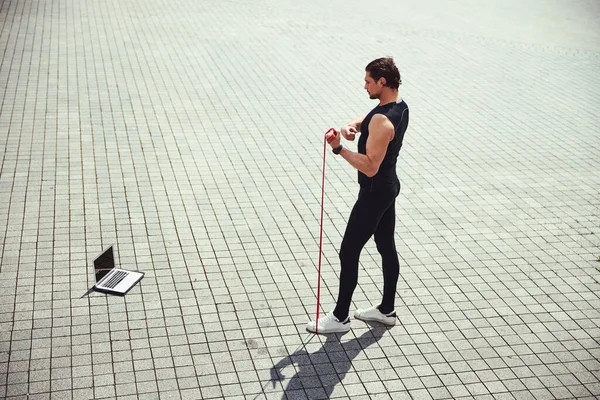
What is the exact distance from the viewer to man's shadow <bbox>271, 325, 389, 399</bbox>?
4.58m

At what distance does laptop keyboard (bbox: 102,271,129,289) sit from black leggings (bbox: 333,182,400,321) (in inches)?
72.7

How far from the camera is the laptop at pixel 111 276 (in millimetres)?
5418

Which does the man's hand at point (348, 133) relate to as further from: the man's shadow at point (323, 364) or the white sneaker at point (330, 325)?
the man's shadow at point (323, 364)

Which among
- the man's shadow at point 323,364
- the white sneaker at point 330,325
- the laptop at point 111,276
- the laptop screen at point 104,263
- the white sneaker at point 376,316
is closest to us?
the man's shadow at point 323,364

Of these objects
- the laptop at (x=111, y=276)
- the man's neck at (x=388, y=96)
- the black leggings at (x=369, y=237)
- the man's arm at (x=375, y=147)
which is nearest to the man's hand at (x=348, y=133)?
the man's arm at (x=375, y=147)

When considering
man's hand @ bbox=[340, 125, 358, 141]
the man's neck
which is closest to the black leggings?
man's hand @ bbox=[340, 125, 358, 141]

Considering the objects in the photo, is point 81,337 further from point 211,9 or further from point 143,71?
point 211,9

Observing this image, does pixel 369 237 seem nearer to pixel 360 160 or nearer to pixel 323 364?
pixel 360 160

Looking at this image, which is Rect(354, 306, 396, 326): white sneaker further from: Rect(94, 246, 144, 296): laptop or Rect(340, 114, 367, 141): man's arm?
Rect(94, 246, 144, 296): laptop

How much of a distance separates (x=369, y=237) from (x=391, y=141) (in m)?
0.74

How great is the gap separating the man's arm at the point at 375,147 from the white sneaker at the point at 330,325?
124 cm

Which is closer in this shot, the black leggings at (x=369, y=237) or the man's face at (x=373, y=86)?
the man's face at (x=373, y=86)

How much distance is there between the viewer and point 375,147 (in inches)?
181

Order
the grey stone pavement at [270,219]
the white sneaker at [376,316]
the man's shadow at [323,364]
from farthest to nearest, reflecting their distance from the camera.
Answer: the white sneaker at [376,316] < the grey stone pavement at [270,219] < the man's shadow at [323,364]
